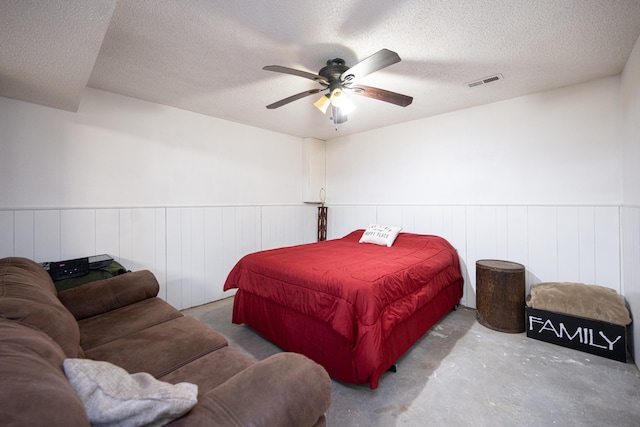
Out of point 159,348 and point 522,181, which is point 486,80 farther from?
point 159,348

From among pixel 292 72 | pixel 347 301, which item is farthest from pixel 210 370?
pixel 292 72

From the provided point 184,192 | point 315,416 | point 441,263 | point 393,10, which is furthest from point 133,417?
point 184,192

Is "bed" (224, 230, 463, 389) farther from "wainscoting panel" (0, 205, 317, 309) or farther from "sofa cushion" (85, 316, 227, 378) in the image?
"wainscoting panel" (0, 205, 317, 309)

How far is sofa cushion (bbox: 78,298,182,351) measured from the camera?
1519mm

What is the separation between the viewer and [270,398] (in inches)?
33.1

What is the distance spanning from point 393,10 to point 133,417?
83.7 inches

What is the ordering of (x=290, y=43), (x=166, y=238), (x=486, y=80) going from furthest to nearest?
(x=166, y=238)
(x=486, y=80)
(x=290, y=43)

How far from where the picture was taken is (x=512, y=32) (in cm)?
176

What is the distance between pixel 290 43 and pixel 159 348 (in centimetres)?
206

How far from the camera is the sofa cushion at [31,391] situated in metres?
0.46

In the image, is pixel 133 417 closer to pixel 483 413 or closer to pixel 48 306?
pixel 48 306

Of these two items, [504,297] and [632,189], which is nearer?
[632,189]

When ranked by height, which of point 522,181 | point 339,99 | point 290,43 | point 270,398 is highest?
point 290,43

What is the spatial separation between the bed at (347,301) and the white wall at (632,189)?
1.28m
